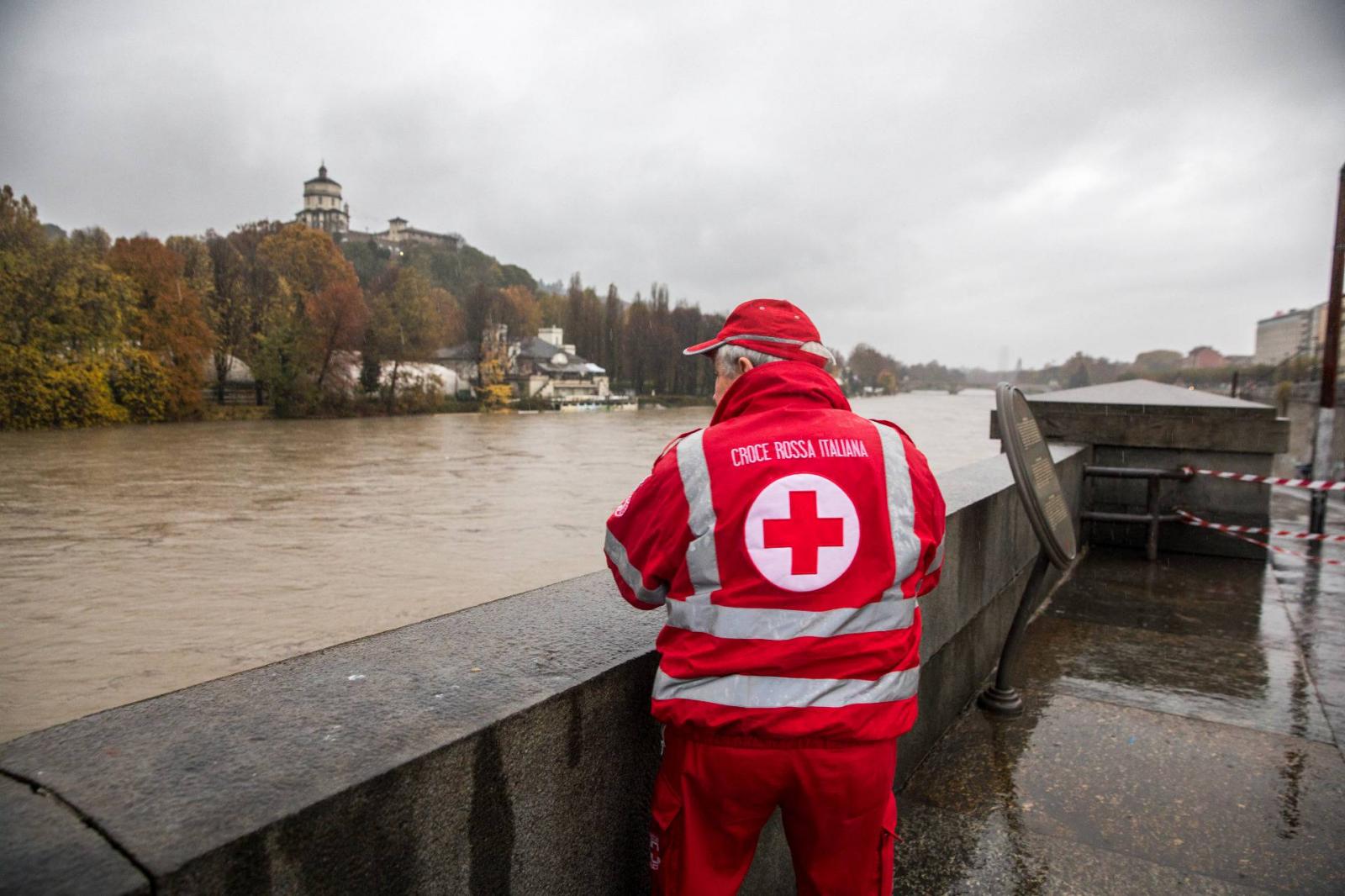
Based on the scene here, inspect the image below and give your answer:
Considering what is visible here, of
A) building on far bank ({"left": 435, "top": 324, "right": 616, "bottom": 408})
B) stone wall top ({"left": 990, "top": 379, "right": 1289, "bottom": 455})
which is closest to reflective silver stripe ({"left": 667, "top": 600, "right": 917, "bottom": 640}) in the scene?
stone wall top ({"left": 990, "top": 379, "right": 1289, "bottom": 455})

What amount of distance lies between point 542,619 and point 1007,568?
3199 mm

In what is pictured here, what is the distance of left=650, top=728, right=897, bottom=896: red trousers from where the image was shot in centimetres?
163

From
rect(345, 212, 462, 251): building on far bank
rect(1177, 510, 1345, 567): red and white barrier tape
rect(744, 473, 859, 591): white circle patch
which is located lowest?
rect(1177, 510, 1345, 567): red and white barrier tape

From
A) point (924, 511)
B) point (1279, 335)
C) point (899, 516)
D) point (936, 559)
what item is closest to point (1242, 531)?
point (936, 559)

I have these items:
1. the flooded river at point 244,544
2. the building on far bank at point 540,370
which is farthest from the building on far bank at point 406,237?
the flooded river at point 244,544

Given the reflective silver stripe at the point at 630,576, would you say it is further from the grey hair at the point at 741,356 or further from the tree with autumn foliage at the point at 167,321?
the tree with autumn foliage at the point at 167,321

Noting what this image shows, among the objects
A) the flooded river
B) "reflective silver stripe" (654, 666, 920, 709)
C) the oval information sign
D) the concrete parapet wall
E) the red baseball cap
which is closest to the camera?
the concrete parapet wall

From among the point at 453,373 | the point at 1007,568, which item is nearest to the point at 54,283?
the point at 453,373

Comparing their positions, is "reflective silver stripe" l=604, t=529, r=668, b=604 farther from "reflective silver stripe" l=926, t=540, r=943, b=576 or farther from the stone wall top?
the stone wall top

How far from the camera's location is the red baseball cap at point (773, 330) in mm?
1979

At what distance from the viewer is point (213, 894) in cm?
111

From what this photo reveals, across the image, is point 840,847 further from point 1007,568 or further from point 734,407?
point 1007,568

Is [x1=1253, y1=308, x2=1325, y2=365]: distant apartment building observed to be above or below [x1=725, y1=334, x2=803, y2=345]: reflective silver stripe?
above

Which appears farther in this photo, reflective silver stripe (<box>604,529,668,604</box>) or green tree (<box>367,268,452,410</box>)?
green tree (<box>367,268,452,410</box>)
